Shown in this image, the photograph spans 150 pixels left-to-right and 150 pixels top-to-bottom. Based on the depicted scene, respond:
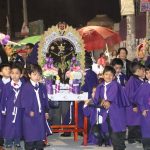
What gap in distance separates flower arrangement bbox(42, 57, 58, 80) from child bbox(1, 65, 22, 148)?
133cm

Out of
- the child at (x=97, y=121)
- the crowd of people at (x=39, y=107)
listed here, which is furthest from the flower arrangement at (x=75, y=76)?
the crowd of people at (x=39, y=107)

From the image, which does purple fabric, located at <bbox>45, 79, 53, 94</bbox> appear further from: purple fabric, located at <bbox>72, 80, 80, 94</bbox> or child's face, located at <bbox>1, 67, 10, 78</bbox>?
child's face, located at <bbox>1, 67, 10, 78</bbox>

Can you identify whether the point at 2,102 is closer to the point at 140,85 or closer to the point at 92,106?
the point at 92,106

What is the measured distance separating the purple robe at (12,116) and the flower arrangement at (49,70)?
1.45 meters

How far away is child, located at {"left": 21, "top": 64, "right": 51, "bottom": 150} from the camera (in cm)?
868

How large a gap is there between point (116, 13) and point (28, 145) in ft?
74.3

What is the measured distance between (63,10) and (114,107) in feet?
88.7

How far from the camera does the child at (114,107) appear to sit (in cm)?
878

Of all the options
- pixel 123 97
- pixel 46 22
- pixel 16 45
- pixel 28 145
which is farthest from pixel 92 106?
pixel 46 22

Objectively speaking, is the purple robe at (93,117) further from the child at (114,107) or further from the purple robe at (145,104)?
the purple robe at (145,104)

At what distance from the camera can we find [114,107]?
8.84 metres

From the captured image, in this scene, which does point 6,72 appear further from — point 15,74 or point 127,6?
point 127,6

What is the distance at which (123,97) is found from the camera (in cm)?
889

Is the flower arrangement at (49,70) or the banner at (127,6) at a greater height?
the banner at (127,6)
